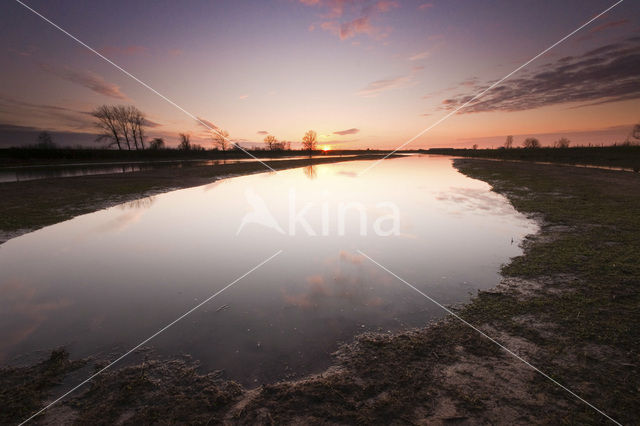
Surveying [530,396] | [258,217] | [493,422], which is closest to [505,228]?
[530,396]

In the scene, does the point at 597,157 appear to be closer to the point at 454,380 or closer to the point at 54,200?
the point at 454,380

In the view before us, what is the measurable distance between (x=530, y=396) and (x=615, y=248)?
→ 28.6ft

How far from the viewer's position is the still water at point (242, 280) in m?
5.17

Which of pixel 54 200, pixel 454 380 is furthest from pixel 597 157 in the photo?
pixel 54 200

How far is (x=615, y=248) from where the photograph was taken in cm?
879

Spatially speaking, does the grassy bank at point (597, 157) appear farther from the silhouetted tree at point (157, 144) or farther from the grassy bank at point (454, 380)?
the silhouetted tree at point (157, 144)

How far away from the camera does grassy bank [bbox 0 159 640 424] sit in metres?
3.55

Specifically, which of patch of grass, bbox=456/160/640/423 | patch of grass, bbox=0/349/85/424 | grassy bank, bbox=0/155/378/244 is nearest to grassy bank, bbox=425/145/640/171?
patch of grass, bbox=456/160/640/423

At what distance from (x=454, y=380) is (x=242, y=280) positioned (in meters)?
5.78

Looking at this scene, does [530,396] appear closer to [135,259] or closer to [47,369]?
[47,369]

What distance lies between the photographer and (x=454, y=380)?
13.4ft

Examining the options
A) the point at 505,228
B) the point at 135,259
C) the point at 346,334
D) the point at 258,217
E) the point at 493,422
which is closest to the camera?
the point at 493,422

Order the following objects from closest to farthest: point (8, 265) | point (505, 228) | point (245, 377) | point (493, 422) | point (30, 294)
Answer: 1. point (493, 422)
2. point (245, 377)
3. point (30, 294)
4. point (8, 265)
5. point (505, 228)

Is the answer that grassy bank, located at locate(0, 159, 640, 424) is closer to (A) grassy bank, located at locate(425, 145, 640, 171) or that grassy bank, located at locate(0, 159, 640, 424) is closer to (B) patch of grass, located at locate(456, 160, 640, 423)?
(B) patch of grass, located at locate(456, 160, 640, 423)
